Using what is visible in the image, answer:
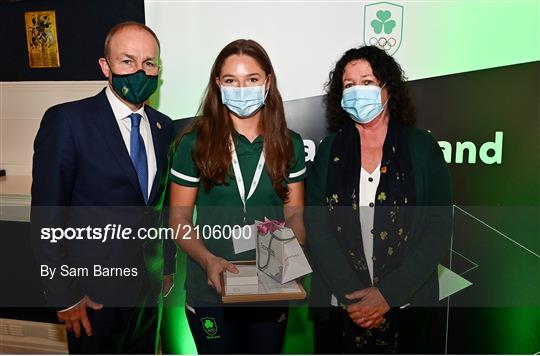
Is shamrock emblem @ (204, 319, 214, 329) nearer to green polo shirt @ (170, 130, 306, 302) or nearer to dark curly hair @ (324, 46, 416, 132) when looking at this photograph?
green polo shirt @ (170, 130, 306, 302)

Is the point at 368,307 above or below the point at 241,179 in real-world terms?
below

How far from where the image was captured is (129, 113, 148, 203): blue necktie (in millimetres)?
1975

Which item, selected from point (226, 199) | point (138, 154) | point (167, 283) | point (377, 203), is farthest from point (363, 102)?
point (167, 283)

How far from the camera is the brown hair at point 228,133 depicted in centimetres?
186

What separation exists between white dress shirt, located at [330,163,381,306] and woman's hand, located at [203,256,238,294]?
57 centimetres

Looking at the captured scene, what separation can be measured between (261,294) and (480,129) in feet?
4.81

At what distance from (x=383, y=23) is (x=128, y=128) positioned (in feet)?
4.49

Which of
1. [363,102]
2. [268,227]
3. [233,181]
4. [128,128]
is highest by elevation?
[363,102]

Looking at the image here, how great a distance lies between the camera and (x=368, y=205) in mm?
1882

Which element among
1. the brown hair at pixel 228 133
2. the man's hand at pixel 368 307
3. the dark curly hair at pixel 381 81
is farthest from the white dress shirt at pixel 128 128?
the man's hand at pixel 368 307

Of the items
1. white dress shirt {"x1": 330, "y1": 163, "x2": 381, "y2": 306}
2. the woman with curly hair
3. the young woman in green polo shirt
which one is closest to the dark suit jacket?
the young woman in green polo shirt

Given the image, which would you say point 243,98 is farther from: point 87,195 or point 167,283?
point 167,283

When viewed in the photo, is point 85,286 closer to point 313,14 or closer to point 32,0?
point 313,14

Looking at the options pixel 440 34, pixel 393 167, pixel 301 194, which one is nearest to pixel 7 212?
pixel 301 194
